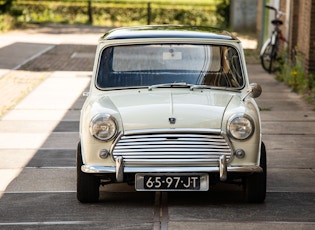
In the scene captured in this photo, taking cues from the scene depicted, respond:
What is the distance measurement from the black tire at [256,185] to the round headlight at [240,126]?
369mm

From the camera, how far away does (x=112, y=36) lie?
9977 millimetres

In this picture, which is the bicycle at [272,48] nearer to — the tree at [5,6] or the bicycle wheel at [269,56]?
the bicycle wheel at [269,56]

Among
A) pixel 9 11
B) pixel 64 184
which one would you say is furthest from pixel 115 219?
pixel 9 11

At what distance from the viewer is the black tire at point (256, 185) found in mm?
8977

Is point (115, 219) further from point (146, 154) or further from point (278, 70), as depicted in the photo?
point (278, 70)

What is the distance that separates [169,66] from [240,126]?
1.30 meters

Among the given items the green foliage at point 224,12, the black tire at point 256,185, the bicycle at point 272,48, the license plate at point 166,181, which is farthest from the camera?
the green foliage at point 224,12

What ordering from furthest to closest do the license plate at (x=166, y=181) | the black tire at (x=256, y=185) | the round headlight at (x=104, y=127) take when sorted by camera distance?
the black tire at (x=256, y=185) < the round headlight at (x=104, y=127) < the license plate at (x=166, y=181)

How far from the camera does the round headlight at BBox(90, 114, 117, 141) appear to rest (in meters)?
8.74

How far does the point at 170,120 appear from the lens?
8727 mm

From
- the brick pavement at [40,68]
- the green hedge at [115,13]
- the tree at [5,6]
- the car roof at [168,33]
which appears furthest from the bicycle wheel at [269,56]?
the tree at [5,6]

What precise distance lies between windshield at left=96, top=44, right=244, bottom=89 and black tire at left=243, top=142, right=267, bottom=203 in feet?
3.55

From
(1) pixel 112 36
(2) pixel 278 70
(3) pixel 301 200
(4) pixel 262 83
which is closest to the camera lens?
(3) pixel 301 200

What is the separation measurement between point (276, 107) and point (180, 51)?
6.55 metres
